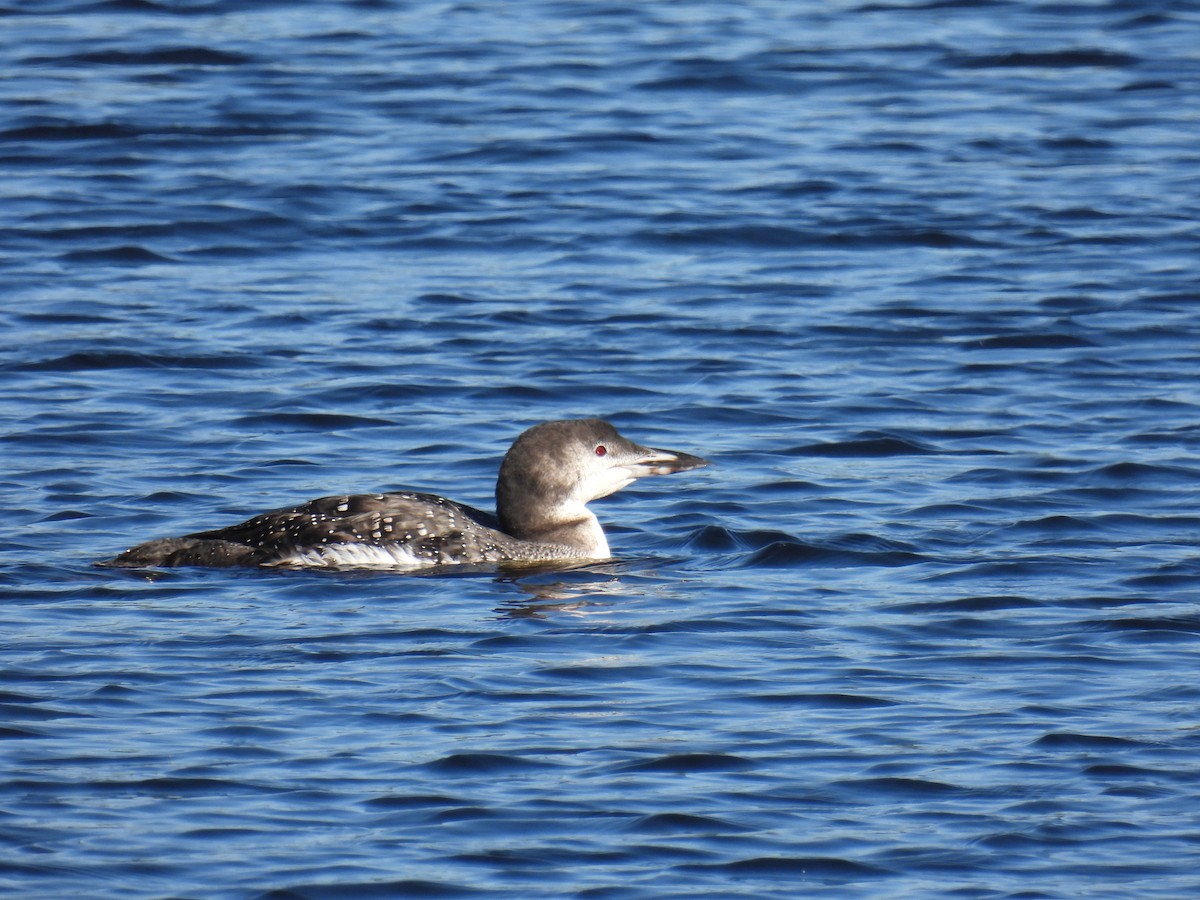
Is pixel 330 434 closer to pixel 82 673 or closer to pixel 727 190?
pixel 82 673

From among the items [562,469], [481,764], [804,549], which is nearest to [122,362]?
[562,469]

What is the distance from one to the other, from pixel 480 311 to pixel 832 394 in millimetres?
2470

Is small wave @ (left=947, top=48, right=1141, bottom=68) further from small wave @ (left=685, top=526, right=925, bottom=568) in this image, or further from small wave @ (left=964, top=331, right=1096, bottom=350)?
small wave @ (left=685, top=526, right=925, bottom=568)

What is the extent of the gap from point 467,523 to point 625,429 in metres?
2.33

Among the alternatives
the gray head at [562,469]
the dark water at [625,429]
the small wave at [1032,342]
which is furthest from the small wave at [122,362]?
the small wave at [1032,342]

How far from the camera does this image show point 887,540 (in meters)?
9.25

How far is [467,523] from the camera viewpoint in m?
9.06

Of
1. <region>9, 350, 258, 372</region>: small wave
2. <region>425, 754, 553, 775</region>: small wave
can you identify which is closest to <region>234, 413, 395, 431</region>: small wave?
<region>9, 350, 258, 372</region>: small wave

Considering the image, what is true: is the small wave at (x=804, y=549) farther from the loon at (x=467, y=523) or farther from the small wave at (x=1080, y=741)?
the small wave at (x=1080, y=741)

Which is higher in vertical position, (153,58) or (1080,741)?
(153,58)

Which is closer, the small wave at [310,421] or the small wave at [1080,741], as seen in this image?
the small wave at [1080,741]

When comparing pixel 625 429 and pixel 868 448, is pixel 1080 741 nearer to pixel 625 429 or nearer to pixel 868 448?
pixel 868 448

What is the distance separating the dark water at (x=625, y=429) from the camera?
6.29 meters

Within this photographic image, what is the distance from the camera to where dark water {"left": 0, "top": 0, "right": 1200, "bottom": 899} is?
6289mm
